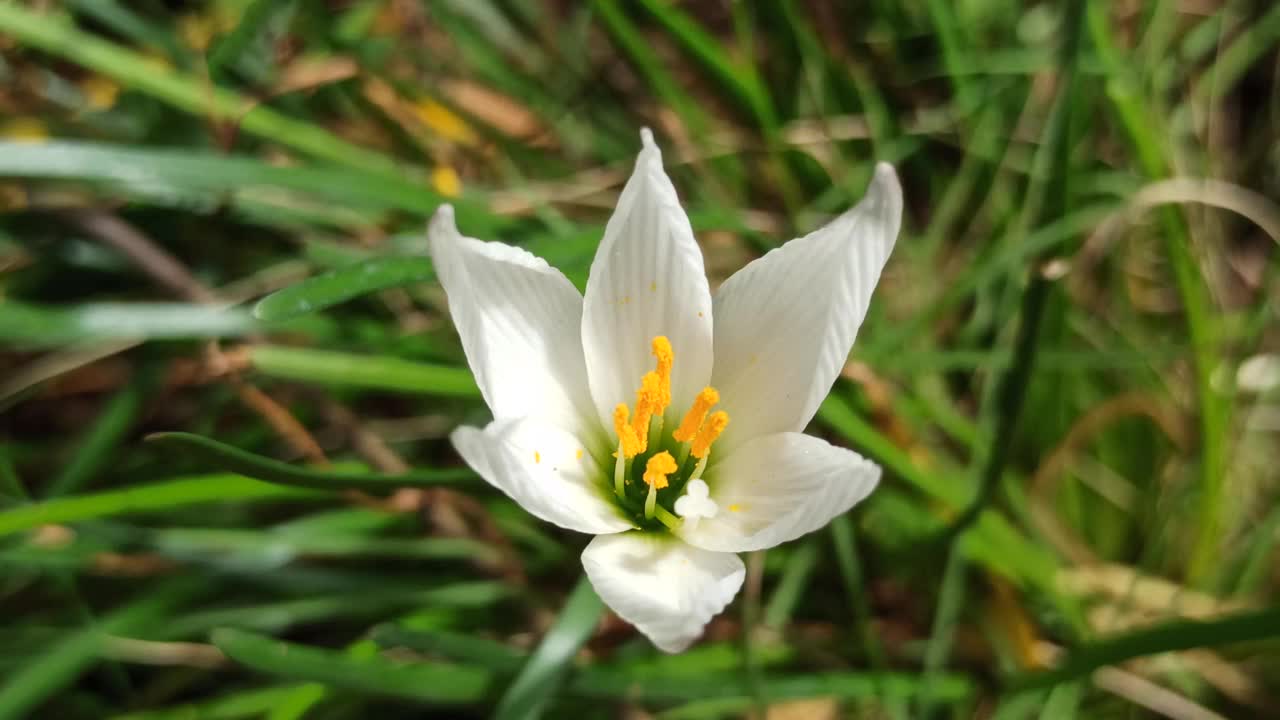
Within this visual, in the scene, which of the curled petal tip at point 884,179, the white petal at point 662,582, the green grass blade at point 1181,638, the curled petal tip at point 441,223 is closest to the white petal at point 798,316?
the curled petal tip at point 884,179

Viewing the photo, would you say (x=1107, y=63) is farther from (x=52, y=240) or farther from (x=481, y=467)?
(x=52, y=240)

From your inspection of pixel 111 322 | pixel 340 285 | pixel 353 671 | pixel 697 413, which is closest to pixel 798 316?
pixel 697 413

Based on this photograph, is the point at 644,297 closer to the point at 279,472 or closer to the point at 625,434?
the point at 625,434

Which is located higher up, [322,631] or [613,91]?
[613,91]

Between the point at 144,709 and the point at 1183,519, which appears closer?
the point at 144,709

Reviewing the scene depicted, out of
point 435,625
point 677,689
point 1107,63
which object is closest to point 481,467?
point 677,689

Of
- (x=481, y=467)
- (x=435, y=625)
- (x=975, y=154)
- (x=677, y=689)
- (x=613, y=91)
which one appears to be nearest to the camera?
(x=481, y=467)

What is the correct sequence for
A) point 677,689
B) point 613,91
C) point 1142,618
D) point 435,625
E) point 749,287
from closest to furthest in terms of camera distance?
1. point 749,287
2. point 677,689
3. point 435,625
4. point 1142,618
5. point 613,91
